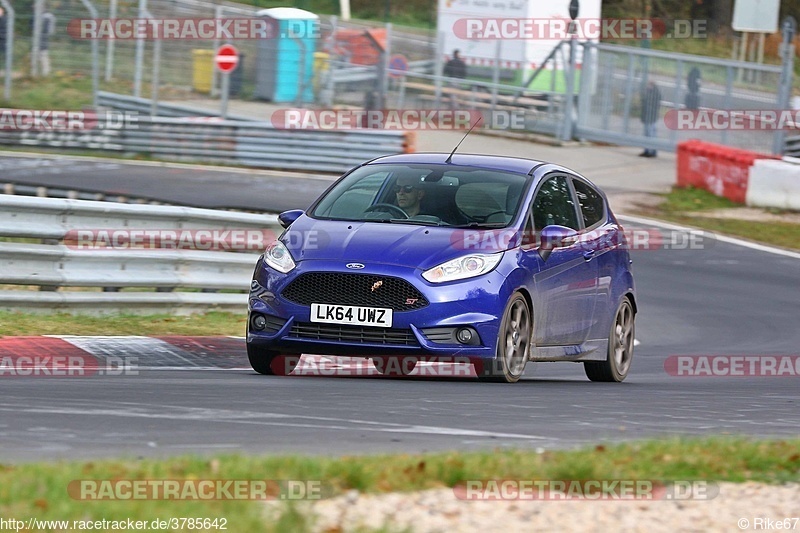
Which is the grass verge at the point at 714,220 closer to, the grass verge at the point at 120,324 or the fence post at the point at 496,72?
the fence post at the point at 496,72

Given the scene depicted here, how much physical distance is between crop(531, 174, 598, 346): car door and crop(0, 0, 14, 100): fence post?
65.3 ft

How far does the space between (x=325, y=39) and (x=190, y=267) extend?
17.8 meters

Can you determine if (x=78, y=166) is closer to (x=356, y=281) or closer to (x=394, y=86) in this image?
(x=394, y=86)

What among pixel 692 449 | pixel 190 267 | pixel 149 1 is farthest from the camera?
pixel 149 1

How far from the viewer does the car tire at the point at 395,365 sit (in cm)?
1006

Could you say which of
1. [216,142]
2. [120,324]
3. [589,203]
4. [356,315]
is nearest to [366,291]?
[356,315]

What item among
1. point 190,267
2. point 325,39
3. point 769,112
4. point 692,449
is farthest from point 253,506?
point 325,39

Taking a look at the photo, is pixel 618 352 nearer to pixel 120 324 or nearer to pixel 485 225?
pixel 485 225

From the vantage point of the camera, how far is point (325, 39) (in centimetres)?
3028

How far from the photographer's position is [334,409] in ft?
24.8

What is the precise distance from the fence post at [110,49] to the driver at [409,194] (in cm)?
2047

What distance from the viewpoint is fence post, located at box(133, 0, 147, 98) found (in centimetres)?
2962

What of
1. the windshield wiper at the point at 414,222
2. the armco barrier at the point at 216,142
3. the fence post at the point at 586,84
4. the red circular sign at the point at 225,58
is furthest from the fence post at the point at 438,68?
the windshield wiper at the point at 414,222

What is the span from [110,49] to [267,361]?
21.6m
